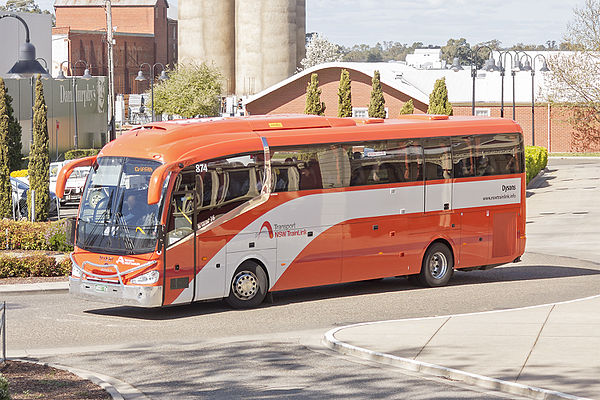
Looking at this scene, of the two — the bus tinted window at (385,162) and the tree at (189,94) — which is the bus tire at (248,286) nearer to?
the bus tinted window at (385,162)

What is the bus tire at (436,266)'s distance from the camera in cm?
2116

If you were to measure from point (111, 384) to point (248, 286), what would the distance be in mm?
6462

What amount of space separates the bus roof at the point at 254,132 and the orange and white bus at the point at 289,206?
0.03m

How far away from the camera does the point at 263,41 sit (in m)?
110

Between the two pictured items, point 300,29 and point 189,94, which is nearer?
point 189,94

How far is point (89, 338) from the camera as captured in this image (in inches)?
628

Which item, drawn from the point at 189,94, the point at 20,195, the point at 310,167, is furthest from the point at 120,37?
the point at 310,167

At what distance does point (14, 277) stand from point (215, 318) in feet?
23.5

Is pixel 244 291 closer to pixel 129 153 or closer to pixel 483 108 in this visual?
pixel 129 153


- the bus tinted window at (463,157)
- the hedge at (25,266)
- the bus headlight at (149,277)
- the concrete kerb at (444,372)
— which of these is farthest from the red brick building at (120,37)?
the concrete kerb at (444,372)

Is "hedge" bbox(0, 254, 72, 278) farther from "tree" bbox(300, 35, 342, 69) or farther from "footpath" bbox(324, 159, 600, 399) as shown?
"tree" bbox(300, 35, 342, 69)

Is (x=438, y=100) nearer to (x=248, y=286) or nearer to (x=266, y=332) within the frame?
(x=248, y=286)

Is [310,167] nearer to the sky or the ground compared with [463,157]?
nearer to the ground

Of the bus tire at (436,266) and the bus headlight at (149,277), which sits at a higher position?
the bus headlight at (149,277)
